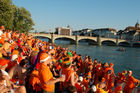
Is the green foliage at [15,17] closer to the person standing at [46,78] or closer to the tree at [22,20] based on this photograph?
the tree at [22,20]

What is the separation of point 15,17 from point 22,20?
93.7 inches

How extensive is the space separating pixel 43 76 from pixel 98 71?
4.19 m

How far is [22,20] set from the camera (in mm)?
45688

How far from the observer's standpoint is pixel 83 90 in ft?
13.3

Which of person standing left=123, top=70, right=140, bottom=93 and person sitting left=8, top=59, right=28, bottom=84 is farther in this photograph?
person standing left=123, top=70, right=140, bottom=93

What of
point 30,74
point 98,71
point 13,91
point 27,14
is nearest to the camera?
point 13,91

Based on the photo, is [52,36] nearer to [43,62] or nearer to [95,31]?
[43,62]

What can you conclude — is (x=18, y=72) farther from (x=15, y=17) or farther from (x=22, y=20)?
(x=22, y=20)

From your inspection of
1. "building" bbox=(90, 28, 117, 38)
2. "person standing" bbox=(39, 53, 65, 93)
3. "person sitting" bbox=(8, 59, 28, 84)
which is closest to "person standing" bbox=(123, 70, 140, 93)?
"person standing" bbox=(39, 53, 65, 93)

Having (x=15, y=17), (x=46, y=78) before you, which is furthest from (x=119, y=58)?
(x=15, y=17)

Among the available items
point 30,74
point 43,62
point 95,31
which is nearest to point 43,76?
point 43,62

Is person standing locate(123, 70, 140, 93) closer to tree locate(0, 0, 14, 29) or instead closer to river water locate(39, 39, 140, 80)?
river water locate(39, 39, 140, 80)

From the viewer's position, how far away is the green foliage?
81.7 ft

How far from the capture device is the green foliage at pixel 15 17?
24.9 metres
